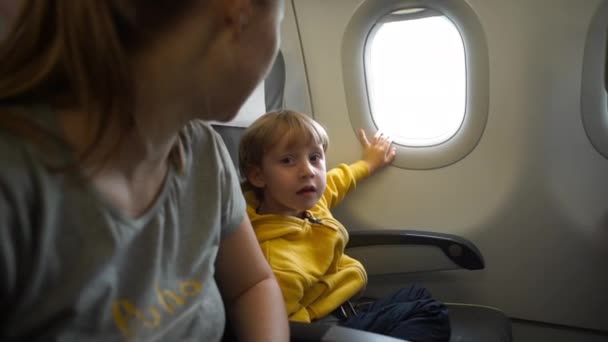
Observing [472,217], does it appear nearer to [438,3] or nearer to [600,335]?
[600,335]

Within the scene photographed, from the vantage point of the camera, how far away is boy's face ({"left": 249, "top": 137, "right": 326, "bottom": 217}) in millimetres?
1258

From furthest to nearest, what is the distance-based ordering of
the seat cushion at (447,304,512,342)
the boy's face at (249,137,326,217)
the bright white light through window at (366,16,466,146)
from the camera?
the bright white light through window at (366,16,466,146) → the boy's face at (249,137,326,217) → the seat cushion at (447,304,512,342)

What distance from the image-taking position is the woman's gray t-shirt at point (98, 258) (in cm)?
45

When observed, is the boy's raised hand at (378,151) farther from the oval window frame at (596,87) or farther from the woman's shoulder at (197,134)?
the woman's shoulder at (197,134)

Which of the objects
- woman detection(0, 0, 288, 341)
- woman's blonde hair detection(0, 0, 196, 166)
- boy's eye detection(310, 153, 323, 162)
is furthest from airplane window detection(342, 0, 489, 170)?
woman's blonde hair detection(0, 0, 196, 166)

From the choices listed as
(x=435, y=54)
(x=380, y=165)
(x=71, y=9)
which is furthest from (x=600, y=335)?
(x=71, y=9)

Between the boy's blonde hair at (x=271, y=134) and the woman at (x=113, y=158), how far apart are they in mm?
569

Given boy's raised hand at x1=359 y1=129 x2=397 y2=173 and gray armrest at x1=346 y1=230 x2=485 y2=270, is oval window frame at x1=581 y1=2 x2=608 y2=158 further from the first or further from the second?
boy's raised hand at x1=359 y1=129 x2=397 y2=173

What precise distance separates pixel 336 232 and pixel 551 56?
87 cm

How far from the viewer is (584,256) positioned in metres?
1.44

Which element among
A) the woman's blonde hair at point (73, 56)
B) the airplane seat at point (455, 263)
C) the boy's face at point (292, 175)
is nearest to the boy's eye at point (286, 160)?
the boy's face at point (292, 175)

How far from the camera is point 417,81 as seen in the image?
169 cm

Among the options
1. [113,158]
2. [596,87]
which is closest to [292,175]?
[113,158]

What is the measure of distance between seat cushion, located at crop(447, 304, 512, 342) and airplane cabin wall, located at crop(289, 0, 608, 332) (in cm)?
32
